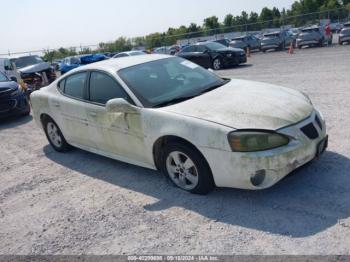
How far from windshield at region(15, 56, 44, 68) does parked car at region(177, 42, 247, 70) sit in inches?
306

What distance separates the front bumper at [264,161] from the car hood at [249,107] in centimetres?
16

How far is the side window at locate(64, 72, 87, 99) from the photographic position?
550 centimetres

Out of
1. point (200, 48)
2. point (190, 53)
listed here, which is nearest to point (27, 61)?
point (190, 53)

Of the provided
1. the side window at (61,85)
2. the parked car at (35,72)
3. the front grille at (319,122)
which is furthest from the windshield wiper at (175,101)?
the parked car at (35,72)

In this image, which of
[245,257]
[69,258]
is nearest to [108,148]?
[69,258]

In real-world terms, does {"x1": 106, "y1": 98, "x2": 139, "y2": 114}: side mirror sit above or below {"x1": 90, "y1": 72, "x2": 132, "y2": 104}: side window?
below

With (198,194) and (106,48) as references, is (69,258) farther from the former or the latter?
(106,48)

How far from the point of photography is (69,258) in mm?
3445

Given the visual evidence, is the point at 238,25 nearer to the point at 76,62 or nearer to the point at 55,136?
the point at 76,62

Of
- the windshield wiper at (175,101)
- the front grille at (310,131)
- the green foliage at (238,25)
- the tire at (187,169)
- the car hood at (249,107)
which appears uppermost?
the green foliage at (238,25)

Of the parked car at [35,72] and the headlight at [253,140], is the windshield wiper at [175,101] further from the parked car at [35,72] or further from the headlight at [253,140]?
the parked car at [35,72]

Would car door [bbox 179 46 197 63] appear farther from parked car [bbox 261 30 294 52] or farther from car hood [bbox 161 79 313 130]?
car hood [bbox 161 79 313 130]

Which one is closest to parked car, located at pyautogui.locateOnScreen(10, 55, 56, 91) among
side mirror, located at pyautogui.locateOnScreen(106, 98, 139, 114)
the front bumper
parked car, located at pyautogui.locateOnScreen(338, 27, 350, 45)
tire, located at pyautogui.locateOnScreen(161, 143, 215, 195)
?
side mirror, located at pyautogui.locateOnScreen(106, 98, 139, 114)

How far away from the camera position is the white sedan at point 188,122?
3703 mm
